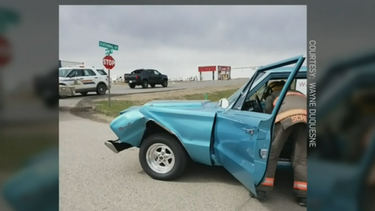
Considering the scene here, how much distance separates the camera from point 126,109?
12.1 ft

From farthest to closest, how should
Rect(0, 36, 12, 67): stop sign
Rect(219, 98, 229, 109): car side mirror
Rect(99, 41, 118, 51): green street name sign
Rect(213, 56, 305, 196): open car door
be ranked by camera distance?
Rect(219, 98, 229, 109): car side mirror
Rect(99, 41, 118, 51): green street name sign
Rect(213, 56, 305, 196): open car door
Rect(0, 36, 12, 67): stop sign

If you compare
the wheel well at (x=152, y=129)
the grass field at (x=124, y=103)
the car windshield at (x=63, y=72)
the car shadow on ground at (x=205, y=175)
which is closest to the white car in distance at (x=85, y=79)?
the car windshield at (x=63, y=72)

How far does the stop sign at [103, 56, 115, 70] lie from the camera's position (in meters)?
2.59

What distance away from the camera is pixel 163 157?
336 cm

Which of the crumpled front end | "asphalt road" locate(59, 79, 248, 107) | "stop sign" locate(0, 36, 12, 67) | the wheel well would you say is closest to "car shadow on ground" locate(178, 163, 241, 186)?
the wheel well

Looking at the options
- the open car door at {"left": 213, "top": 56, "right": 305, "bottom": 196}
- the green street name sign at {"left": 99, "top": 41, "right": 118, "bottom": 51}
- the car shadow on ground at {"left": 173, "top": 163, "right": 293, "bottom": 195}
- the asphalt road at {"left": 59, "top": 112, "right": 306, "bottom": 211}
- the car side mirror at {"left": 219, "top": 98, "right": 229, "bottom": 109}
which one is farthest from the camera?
the car side mirror at {"left": 219, "top": 98, "right": 229, "bottom": 109}

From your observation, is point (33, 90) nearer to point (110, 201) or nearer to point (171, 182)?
point (110, 201)

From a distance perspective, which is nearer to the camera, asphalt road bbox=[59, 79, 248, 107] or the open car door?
the open car door

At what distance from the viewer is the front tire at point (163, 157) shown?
3229mm

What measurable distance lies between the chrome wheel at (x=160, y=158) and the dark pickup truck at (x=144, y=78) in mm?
795

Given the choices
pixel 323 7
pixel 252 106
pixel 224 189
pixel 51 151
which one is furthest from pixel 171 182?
pixel 323 7

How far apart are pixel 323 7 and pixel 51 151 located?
7.67 ft

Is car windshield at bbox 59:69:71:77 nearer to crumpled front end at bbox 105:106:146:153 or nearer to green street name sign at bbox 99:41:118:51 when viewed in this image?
green street name sign at bbox 99:41:118:51

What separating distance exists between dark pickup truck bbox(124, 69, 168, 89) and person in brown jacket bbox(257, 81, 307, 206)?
4.25 ft
